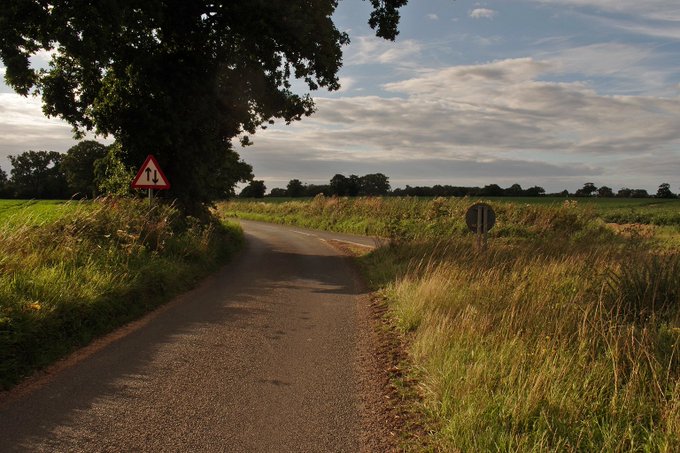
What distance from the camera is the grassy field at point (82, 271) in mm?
5910

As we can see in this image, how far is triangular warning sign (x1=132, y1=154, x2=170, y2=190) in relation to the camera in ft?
43.1

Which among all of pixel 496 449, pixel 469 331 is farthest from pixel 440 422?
pixel 469 331

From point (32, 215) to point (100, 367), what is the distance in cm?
694

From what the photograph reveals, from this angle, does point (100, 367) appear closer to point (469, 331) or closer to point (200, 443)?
point (200, 443)

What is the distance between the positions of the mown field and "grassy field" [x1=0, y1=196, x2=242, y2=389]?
4.20 meters

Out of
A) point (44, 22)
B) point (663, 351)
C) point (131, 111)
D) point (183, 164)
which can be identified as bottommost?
point (663, 351)

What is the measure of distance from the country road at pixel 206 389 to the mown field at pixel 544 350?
2.93 ft

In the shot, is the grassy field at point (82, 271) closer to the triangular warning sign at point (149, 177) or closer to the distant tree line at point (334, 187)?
the triangular warning sign at point (149, 177)

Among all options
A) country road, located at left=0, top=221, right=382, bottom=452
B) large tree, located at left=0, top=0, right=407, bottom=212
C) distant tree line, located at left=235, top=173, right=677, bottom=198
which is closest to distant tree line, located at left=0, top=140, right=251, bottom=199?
large tree, located at left=0, top=0, right=407, bottom=212

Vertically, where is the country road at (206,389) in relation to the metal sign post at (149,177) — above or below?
below

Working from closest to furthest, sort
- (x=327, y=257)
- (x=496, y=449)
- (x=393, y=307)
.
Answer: (x=496, y=449), (x=393, y=307), (x=327, y=257)

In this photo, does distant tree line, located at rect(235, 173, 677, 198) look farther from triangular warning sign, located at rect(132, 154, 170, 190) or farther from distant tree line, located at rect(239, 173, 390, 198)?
triangular warning sign, located at rect(132, 154, 170, 190)

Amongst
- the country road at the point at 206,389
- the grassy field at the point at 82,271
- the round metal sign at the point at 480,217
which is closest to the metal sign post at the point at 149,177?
the grassy field at the point at 82,271

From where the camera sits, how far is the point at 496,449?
3.58 metres
